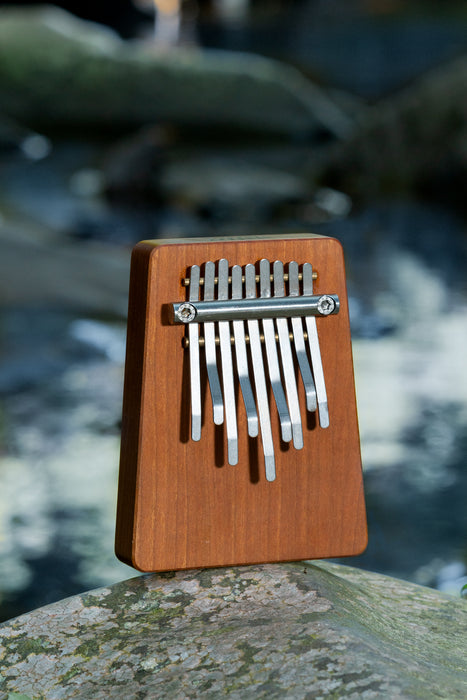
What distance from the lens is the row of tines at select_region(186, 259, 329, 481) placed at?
1215 millimetres

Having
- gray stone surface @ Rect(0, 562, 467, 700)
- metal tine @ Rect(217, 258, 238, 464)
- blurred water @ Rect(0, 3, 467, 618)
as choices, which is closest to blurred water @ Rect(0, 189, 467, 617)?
blurred water @ Rect(0, 3, 467, 618)

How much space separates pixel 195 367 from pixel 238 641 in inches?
13.3

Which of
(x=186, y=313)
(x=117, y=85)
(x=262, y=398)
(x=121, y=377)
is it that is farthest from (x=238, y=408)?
(x=117, y=85)

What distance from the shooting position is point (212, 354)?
1229 mm

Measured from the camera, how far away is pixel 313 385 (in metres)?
1.26

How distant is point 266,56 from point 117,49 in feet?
6.65

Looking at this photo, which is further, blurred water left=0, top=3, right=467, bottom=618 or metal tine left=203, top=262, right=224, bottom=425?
blurred water left=0, top=3, right=467, bottom=618

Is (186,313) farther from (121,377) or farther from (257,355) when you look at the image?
(121,377)

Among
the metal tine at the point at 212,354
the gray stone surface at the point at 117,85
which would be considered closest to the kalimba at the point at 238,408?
the metal tine at the point at 212,354

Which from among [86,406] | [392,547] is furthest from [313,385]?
[86,406]

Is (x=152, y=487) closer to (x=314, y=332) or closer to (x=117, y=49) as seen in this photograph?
(x=314, y=332)

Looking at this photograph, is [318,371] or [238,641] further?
[318,371]

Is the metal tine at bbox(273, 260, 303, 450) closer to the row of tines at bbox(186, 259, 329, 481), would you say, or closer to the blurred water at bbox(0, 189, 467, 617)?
the row of tines at bbox(186, 259, 329, 481)

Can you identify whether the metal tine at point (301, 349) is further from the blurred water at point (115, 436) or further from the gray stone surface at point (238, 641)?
the blurred water at point (115, 436)
